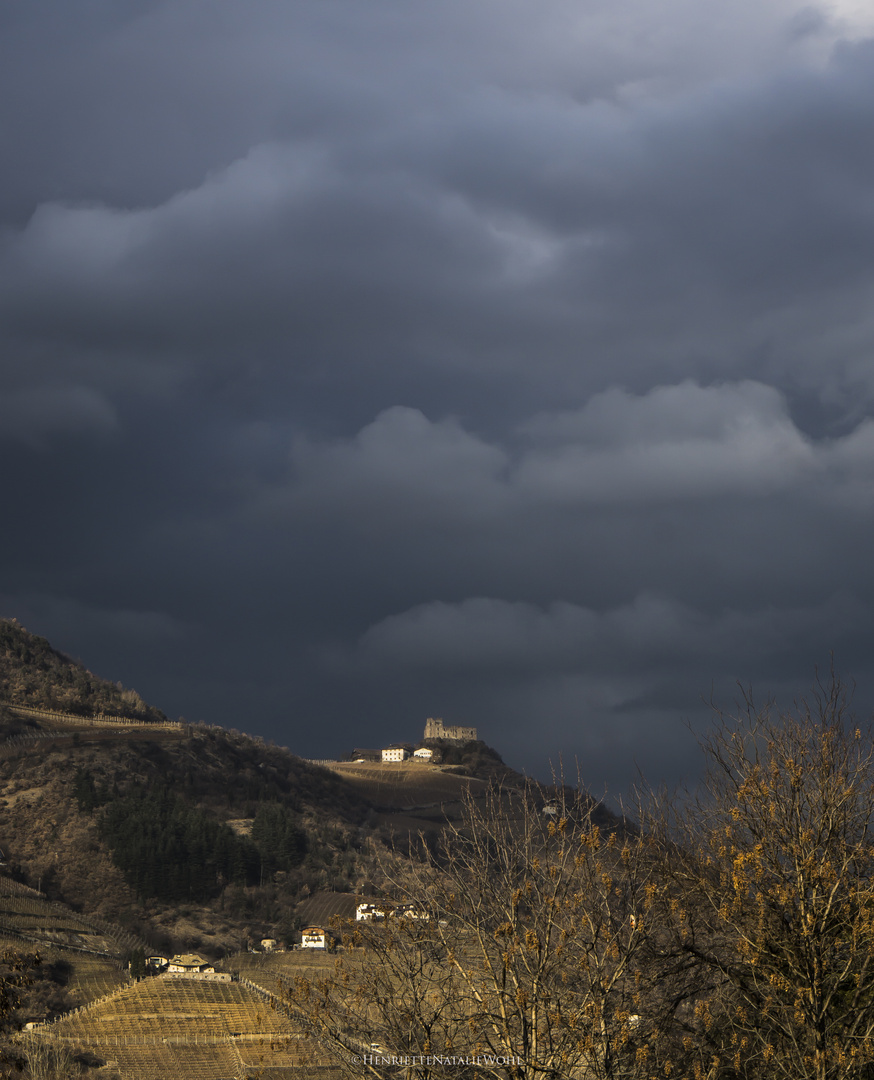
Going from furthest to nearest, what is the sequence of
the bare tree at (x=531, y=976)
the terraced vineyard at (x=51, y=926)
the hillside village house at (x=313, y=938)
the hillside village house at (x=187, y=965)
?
1. the hillside village house at (x=313, y=938)
2. the terraced vineyard at (x=51, y=926)
3. the hillside village house at (x=187, y=965)
4. the bare tree at (x=531, y=976)

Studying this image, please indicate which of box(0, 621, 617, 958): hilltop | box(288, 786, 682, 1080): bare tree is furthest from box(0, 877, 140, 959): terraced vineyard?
box(288, 786, 682, 1080): bare tree

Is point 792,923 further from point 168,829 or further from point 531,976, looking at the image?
point 168,829

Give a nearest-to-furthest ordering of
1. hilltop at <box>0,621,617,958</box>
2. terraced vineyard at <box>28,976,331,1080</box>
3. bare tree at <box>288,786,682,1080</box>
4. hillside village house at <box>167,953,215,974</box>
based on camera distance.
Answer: bare tree at <box>288,786,682,1080</box>
terraced vineyard at <box>28,976,331,1080</box>
hillside village house at <box>167,953,215,974</box>
hilltop at <box>0,621,617,958</box>

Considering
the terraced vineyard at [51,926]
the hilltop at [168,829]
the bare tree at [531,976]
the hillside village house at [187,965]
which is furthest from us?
the hilltop at [168,829]

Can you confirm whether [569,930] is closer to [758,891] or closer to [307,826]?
[758,891]

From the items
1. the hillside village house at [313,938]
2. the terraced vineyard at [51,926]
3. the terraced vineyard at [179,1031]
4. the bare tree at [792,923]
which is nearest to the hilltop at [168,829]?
the terraced vineyard at [51,926]

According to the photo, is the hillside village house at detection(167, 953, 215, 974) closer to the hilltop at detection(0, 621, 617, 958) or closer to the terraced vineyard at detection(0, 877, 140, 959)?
the terraced vineyard at detection(0, 877, 140, 959)

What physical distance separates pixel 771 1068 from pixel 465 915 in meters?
6.11

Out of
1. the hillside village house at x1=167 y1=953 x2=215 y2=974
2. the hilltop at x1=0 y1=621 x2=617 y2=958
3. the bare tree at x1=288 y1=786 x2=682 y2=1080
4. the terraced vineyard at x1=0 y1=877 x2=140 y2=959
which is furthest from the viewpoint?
the hilltop at x1=0 y1=621 x2=617 y2=958

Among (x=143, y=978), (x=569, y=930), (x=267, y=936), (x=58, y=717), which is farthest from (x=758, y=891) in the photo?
(x=58, y=717)

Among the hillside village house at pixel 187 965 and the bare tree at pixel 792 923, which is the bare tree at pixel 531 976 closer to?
the bare tree at pixel 792 923

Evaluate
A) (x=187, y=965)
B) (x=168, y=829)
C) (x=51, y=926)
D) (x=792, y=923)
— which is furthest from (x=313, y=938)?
(x=792, y=923)

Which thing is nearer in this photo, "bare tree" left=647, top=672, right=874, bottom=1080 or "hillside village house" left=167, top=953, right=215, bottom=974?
"bare tree" left=647, top=672, right=874, bottom=1080

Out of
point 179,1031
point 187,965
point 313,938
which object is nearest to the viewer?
point 179,1031
